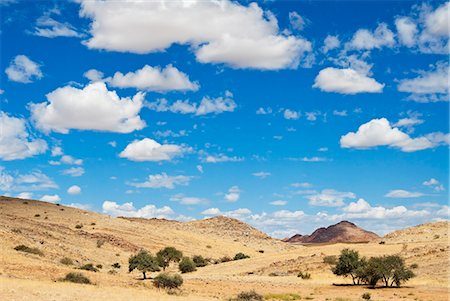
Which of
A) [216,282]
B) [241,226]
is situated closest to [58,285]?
Result: [216,282]

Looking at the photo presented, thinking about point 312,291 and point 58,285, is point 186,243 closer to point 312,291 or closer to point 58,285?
point 312,291

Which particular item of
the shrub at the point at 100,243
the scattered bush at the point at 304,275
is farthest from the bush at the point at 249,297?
the shrub at the point at 100,243

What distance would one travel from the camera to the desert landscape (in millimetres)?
42469

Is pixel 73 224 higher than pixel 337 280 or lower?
higher

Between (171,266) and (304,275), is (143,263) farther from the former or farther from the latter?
(171,266)

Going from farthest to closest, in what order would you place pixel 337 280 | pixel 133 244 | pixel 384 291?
pixel 133 244, pixel 337 280, pixel 384 291

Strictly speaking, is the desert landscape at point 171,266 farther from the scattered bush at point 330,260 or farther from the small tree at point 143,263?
the small tree at point 143,263

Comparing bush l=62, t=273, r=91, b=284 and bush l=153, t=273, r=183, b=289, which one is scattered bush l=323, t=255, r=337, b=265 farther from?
bush l=62, t=273, r=91, b=284

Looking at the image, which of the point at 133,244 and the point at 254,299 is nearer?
the point at 254,299

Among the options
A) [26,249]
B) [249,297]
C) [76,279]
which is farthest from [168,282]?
[26,249]

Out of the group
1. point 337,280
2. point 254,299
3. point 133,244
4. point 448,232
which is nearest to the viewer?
point 254,299

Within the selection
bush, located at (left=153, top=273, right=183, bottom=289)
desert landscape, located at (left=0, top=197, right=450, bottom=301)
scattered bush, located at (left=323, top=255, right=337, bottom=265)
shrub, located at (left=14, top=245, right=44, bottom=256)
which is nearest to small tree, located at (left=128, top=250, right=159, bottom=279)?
desert landscape, located at (left=0, top=197, right=450, bottom=301)

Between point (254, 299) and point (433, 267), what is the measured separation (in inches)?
1259

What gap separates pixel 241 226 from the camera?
16450 cm
